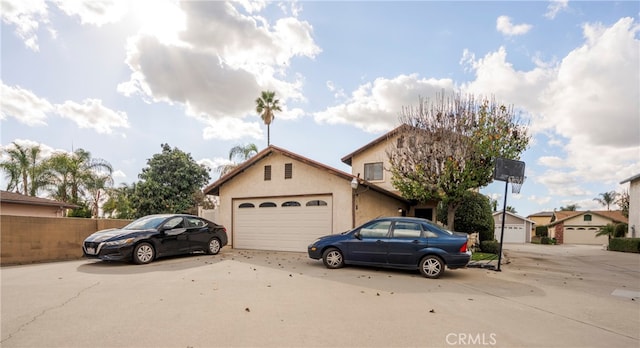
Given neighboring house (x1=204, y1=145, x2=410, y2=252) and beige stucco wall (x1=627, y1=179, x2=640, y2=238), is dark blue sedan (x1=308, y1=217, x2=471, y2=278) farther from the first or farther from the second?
beige stucco wall (x1=627, y1=179, x2=640, y2=238)

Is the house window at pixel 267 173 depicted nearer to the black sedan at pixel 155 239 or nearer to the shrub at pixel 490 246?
the black sedan at pixel 155 239

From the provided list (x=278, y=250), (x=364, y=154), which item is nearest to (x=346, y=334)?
(x=278, y=250)

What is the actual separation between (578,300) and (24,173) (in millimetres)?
31669

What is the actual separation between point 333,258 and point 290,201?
199 inches

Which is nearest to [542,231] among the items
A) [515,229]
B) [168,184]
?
[515,229]

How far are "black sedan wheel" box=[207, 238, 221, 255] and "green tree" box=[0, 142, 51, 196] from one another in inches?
807

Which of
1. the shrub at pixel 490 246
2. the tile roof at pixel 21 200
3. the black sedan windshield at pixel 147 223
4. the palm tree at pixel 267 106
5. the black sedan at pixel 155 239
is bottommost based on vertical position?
Answer: the shrub at pixel 490 246

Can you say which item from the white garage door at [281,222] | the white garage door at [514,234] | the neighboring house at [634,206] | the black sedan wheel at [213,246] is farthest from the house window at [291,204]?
the white garage door at [514,234]

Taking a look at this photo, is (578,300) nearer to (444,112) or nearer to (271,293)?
(271,293)

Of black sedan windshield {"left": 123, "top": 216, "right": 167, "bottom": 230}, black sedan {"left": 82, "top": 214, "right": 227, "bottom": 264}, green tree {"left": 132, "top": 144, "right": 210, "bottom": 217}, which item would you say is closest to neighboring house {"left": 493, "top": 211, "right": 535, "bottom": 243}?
green tree {"left": 132, "top": 144, "right": 210, "bottom": 217}

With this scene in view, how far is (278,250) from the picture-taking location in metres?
14.1

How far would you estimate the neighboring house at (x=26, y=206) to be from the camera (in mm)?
18125

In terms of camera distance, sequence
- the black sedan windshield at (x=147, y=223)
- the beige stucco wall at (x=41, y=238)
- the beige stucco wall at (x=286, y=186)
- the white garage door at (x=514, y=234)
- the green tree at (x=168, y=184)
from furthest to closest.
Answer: the white garage door at (x=514, y=234)
the green tree at (x=168, y=184)
the beige stucco wall at (x=286, y=186)
the black sedan windshield at (x=147, y=223)
the beige stucco wall at (x=41, y=238)

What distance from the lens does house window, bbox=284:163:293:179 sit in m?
14.3
